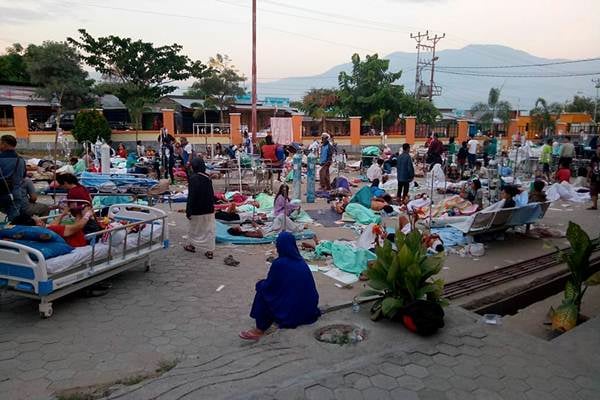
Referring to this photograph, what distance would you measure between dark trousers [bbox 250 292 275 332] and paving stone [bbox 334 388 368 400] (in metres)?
1.28

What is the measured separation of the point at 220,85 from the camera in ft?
122

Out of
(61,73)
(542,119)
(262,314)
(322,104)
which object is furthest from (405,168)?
(542,119)

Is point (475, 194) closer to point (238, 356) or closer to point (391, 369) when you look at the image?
point (391, 369)

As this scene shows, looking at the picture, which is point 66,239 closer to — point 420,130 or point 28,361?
point 28,361

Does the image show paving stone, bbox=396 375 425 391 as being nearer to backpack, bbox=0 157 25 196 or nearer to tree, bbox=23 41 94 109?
backpack, bbox=0 157 25 196

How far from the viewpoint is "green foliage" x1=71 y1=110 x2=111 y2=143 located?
77.9 feet

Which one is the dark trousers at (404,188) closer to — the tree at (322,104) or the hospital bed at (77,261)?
the hospital bed at (77,261)

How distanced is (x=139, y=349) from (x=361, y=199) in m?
7.99

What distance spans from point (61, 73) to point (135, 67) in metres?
4.46

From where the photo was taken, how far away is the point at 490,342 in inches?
189

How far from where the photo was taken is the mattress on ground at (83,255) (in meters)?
5.17

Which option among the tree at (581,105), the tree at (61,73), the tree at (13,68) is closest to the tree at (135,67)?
the tree at (61,73)

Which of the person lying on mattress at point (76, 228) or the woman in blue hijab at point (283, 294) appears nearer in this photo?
the woman in blue hijab at point (283, 294)

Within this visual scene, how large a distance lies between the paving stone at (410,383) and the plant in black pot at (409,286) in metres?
0.83
